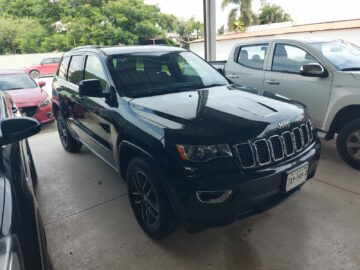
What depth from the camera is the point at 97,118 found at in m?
3.28

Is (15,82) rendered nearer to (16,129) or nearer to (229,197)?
(16,129)

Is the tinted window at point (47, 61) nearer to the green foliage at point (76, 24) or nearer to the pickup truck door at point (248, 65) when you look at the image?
the green foliage at point (76, 24)

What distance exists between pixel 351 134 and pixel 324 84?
72 cm

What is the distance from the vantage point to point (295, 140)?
2.45 metres

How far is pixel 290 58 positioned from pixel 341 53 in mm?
660

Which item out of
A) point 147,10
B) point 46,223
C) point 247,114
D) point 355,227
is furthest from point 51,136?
point 147,10

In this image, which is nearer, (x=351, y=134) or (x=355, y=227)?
(x=355, y=227)

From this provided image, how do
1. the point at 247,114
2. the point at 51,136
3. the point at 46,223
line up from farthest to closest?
the point at 51,136
the point at 46,223
the point at 247,114

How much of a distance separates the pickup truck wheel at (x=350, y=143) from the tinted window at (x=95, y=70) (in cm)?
293

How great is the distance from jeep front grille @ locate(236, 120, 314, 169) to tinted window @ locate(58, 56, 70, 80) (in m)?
3.33

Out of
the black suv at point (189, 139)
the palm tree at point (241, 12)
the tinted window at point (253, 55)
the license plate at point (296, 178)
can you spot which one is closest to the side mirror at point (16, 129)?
the black suv at point (189, 139)

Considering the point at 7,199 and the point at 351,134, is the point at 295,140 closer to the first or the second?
the point at 351,134

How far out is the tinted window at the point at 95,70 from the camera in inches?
123

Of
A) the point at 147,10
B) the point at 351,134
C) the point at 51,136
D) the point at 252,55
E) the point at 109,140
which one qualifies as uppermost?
the point at 147,10
